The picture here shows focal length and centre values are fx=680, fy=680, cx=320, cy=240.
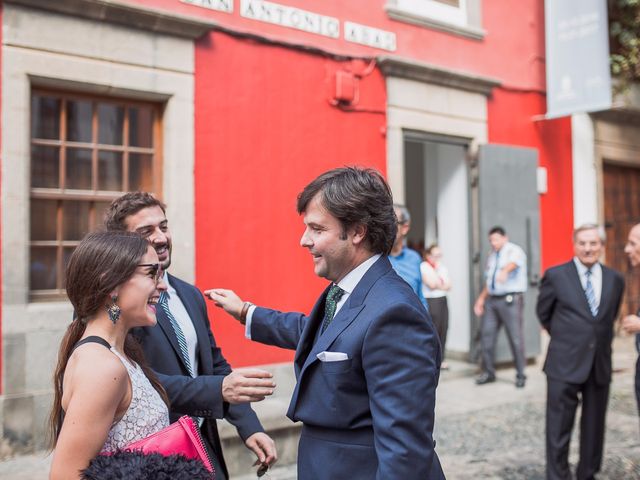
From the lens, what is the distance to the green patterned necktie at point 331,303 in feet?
7.20

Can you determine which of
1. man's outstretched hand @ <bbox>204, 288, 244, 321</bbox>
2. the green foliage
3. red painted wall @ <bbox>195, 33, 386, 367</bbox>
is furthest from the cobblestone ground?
the green foliage

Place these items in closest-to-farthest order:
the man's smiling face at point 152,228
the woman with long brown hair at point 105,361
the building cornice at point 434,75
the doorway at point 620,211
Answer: the woman with long brown hair at point 105,361, the man's smiling face at point 152,228, the building cornice at point 434,75, the doorway at point 620,211

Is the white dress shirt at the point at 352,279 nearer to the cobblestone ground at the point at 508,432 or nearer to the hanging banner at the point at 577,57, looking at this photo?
the cobblestone ground at the point at 508,432

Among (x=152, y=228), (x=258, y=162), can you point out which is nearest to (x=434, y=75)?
(x=258, y=162)

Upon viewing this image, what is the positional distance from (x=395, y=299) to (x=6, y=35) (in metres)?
4.55

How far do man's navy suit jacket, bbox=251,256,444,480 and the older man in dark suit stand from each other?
284 centimetres

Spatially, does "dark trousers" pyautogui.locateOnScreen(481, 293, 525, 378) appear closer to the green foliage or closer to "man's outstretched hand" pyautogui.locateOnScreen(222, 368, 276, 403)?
the green foliage

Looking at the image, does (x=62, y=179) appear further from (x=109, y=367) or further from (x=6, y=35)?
(x=109, y=367)

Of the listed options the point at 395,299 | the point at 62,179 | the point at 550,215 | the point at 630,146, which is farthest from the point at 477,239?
the point at 395,299

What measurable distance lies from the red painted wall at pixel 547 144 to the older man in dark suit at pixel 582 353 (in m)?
4.49

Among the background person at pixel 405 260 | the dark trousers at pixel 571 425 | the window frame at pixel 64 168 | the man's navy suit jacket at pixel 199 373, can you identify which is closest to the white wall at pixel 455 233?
the background person at pixel 405 260

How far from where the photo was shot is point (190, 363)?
269 centimetres

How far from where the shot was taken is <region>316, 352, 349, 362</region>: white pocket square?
6.51ft

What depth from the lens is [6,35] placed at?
17.2 feet
